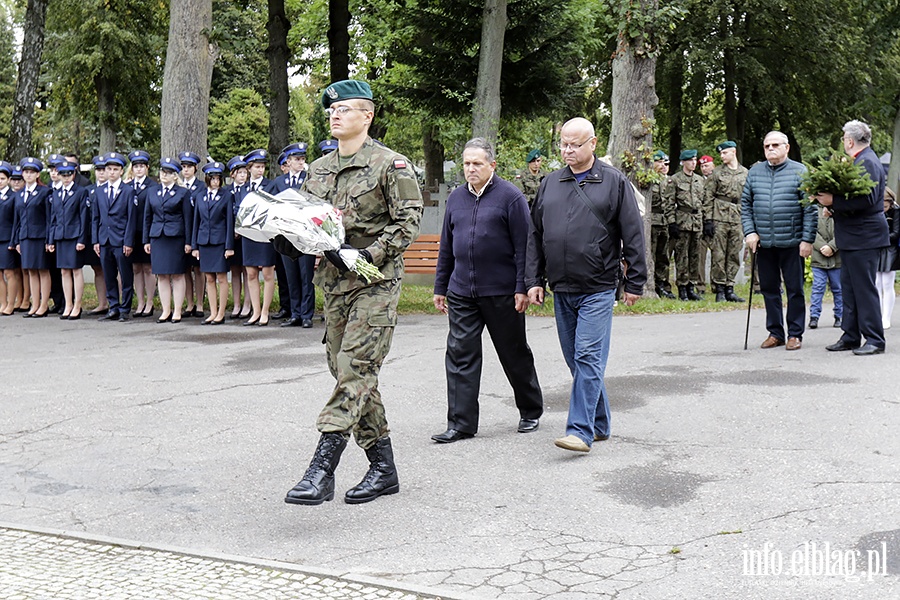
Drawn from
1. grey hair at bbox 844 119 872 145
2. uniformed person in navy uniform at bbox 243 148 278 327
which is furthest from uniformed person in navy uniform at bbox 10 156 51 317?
grey hair at bbox 844 119 872 145

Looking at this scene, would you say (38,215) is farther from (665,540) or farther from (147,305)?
(665,540)

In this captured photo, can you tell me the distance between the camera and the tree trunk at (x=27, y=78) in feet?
75.9

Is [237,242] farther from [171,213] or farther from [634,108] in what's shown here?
[634,108]

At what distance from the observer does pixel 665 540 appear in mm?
5438

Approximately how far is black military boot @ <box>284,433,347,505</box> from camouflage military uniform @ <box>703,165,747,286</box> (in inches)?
527

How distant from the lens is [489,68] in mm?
19828

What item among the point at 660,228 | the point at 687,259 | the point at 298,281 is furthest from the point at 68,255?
the point at 687,259

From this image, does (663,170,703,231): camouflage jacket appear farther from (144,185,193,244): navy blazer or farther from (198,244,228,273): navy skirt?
(144,185,193,244): navy blazer

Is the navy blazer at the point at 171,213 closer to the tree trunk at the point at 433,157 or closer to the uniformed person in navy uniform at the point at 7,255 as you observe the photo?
the uniformed person in navy uniform at the point at 7,255

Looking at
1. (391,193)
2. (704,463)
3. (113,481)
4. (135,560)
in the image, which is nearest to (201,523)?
(135,560)

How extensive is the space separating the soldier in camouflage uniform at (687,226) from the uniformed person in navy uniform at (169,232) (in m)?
7.89

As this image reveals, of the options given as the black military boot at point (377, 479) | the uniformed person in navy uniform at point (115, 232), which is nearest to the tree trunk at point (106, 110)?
the uniformed person in navy uniform at point (115, 232)

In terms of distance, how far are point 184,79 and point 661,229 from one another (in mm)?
8137

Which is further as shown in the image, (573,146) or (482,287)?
(482,287)
